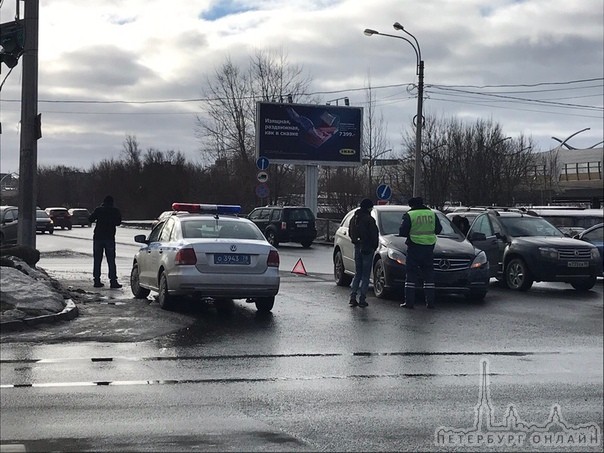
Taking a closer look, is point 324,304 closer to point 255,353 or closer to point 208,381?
point 255,353

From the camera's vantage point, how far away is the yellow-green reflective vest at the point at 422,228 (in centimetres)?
1325

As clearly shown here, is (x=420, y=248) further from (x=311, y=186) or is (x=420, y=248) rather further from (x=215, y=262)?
(x=311, y=186)

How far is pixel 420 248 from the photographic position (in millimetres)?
13234

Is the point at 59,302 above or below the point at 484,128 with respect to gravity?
below

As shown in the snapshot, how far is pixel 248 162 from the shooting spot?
57.8m

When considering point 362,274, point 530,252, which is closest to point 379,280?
point 362,274

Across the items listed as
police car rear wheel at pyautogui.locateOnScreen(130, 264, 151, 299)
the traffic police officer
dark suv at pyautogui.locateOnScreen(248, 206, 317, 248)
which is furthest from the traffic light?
dark suv at pyautogui.locateOnScreen(248, 206, 317, 248)

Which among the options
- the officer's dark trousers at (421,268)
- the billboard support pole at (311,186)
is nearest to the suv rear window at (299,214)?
the billboard support pole at (311,186)

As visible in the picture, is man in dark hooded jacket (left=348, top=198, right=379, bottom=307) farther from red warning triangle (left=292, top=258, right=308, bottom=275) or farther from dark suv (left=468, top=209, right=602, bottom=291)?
red warning triangle (left=292, top=258, right=308, bottom=275)

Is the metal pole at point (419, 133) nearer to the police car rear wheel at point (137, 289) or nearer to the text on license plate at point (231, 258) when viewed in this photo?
the police car rear wheel at point (137, 289)

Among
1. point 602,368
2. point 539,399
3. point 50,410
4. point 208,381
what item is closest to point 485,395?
point 539,399

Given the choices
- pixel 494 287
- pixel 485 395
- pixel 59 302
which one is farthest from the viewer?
pixel 494 287

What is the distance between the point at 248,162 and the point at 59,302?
46092 millimetres

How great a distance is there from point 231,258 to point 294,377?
4242mm
